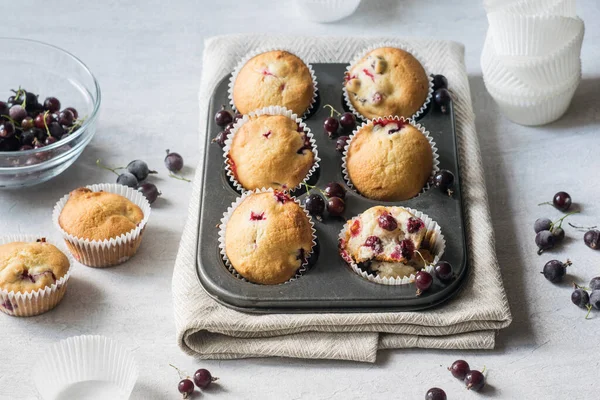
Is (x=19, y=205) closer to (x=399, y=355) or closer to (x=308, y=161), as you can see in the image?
(x=308, y=161)

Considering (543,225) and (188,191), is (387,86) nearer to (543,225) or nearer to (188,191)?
(543,225)

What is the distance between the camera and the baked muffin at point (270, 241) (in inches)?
151

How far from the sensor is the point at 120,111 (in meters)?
5.02

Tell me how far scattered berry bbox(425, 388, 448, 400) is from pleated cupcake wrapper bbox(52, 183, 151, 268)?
141 centimetres

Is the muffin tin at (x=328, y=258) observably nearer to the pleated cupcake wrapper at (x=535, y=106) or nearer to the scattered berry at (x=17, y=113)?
the pleated cupcake wrapper at (x=535, y=106)

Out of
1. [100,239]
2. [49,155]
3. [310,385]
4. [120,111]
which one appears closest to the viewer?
[310,385]

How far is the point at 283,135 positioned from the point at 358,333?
918mm

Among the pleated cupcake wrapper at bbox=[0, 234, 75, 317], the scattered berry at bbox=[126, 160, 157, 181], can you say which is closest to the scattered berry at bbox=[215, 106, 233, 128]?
the scattered berry at bbox=[126, 160, 157, 181]

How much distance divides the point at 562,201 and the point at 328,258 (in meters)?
1.20

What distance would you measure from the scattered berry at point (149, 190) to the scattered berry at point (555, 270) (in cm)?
177

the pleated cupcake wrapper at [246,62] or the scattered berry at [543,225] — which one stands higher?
the pleated cupcake wrapper at [246,62]

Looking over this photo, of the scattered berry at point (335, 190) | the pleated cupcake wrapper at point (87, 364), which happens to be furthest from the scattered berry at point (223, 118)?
the pleated cupcake wrapper at point (87, 364)

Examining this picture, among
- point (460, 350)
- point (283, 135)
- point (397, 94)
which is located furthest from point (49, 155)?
point (460, 350)

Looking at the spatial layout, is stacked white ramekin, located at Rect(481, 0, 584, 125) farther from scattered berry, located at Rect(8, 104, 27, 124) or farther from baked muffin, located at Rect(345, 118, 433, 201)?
scattered berry, located at Rect(8, 104, 27, 124)
